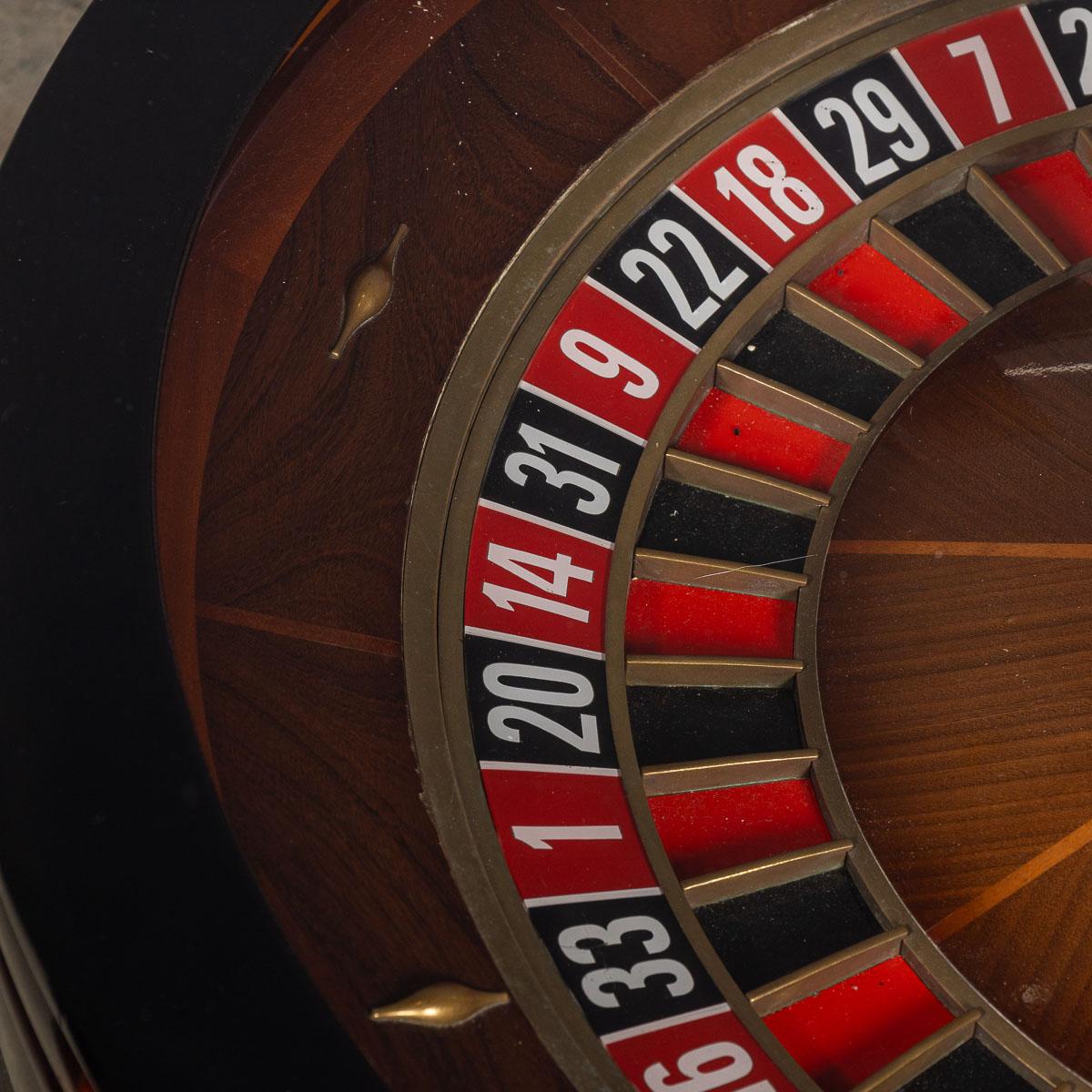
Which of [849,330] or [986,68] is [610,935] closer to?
[849,330]

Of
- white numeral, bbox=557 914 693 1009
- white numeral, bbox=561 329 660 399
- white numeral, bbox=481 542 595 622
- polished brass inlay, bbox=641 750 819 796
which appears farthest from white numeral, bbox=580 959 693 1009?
white numeral, bbox=561 329 660 399

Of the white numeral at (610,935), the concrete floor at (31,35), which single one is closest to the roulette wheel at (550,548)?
the white numeral at (610,935)

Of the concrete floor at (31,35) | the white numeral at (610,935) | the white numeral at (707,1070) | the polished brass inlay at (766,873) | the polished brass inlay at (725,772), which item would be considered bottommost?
the white numeral at (707,1070)

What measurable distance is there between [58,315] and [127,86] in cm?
40

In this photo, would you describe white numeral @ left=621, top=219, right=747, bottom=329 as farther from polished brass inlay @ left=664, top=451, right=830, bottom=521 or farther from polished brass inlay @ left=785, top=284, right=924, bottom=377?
polished brass inlay @ left=664, top=451, right=830, bottom=521

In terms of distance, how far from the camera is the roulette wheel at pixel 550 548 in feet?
5.78

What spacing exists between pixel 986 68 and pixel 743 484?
Answer: 950mm

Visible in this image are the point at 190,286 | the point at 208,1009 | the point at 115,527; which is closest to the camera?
the point at 208,1009

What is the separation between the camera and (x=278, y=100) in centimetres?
210

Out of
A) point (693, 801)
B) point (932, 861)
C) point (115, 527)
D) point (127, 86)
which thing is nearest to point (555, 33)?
point (127, 86)

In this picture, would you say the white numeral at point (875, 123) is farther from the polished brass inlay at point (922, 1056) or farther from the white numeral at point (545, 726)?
the polished brass inlay at point (922, 1056)

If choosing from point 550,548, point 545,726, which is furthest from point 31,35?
point 545,726

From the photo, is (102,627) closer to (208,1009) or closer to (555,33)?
(208,1009)

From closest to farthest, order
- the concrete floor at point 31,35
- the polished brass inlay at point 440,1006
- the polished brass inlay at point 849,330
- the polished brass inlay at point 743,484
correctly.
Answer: the polished brass inlay at point 440,1006 → the polished brass inlay at point 743,484 → the polished brass inlay at point 849,330 → the concrete floor at point 31,35
